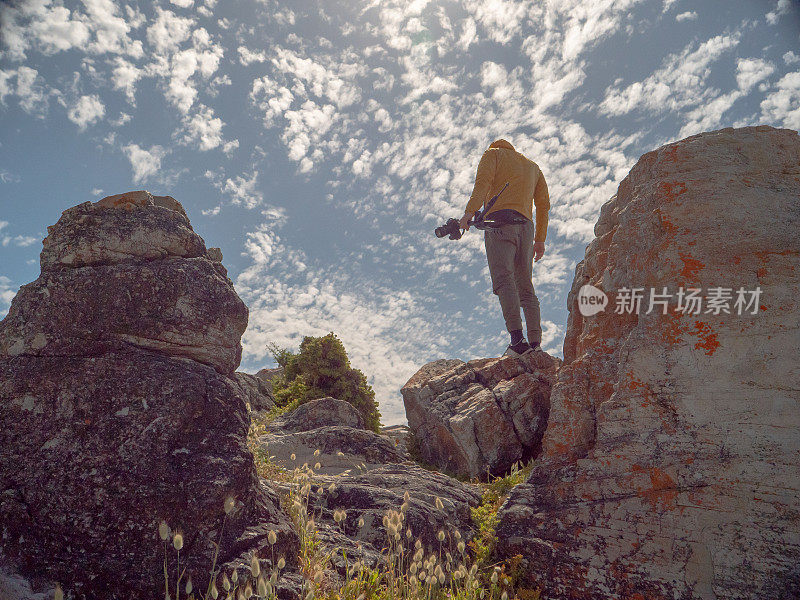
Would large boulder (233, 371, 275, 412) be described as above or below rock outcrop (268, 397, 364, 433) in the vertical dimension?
above

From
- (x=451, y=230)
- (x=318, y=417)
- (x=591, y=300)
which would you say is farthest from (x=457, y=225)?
(x=318, y=417)

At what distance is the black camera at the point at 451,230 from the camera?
9750 mm

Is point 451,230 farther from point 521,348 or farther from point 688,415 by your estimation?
point 688,415

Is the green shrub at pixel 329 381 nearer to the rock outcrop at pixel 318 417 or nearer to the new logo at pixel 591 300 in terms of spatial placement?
the rock outcrop at pixel 318 417

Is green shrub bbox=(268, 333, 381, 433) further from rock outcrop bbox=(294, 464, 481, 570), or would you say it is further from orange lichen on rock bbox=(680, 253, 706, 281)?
orange lichen on rock bbox=(680, 253, 706, 281)

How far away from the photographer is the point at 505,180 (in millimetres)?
9891

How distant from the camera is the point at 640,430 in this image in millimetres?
4895

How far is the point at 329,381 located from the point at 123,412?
9050 millimetres

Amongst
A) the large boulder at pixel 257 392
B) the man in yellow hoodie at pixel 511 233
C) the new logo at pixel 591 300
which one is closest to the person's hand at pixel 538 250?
the man in yellow hoodie at pixel 511 233

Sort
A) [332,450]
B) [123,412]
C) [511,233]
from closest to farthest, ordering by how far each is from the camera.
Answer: [123,412] → [332,450] → [511,233]

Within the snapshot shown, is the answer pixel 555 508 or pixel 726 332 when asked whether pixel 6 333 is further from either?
pixel 726 332

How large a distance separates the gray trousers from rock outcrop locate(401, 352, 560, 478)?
0.84 m

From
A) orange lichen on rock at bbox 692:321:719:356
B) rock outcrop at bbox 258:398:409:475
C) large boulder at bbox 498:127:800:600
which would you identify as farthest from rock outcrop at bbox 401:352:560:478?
orange lichen on rock at bbox 692:321:719:356

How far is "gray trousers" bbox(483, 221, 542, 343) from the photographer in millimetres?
9328
